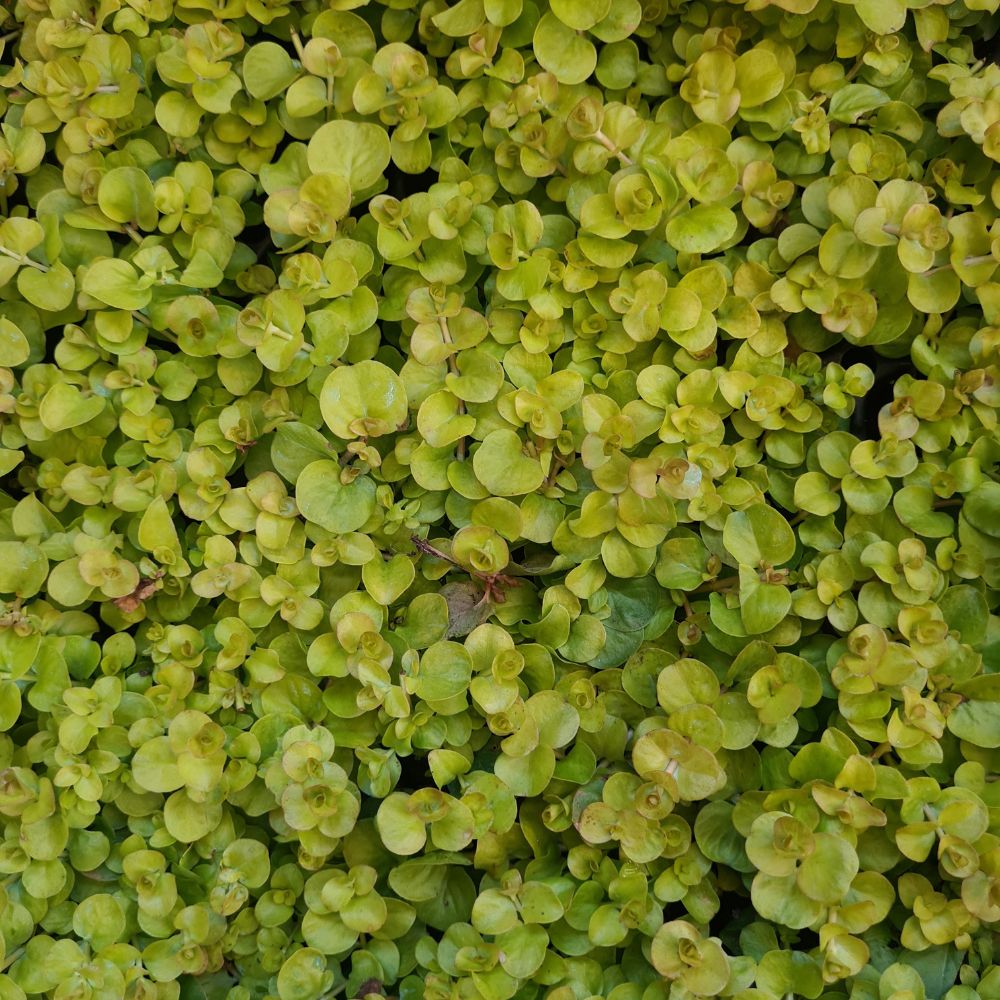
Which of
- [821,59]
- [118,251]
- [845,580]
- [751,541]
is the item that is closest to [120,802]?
[118,251]

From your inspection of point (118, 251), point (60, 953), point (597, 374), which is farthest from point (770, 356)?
point (60, 953)

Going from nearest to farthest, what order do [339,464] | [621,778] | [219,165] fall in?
[621,778] → [339,464] → [219,165]

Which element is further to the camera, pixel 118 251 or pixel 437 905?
pixel 118 251

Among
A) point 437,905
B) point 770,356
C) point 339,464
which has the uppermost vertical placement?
point 770,356

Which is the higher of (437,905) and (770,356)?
(770,356)

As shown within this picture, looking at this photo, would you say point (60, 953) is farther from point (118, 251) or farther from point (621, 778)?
point (118, 251)

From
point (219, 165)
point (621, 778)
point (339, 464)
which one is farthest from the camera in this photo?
point (219, 165)
